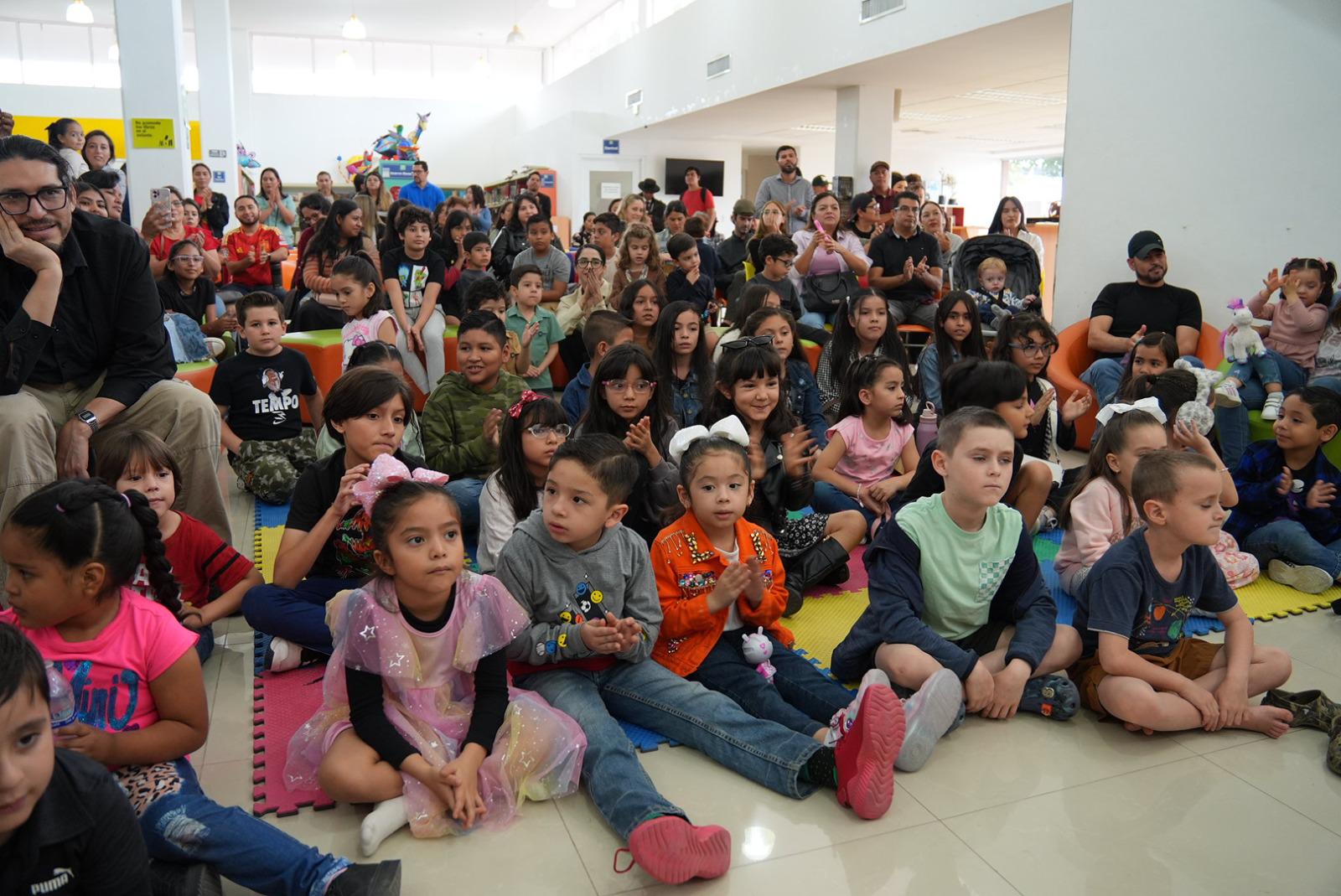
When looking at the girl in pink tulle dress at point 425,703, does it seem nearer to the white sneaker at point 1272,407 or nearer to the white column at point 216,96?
the white sneaker at point 1272,407

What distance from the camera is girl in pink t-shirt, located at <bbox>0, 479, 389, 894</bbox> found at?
67.0 inches

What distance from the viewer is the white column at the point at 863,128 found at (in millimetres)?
10414

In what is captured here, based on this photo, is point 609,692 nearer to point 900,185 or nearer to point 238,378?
point 238,378

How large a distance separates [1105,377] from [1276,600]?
77.2 inches

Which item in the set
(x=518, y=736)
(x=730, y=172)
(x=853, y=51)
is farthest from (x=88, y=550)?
(x=730, y=172)

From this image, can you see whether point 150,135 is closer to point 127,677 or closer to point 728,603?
point 127,677

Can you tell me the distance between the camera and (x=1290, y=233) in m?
5.29

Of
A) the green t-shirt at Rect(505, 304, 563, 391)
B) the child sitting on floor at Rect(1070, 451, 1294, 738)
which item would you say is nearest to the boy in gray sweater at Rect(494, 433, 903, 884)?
the child sitting on floor at Rect(1070, 451, 1294, 738)

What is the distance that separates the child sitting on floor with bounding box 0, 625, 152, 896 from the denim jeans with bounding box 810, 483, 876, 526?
8.89 feet

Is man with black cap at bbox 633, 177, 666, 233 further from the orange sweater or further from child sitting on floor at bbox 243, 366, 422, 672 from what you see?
the orange sweater

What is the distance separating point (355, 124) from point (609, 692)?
18.7 m

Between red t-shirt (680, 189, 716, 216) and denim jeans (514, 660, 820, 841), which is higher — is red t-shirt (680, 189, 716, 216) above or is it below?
above

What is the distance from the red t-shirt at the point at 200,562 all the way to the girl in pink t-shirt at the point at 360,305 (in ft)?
7.25

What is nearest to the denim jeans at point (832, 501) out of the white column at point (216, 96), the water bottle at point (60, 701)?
the water bottle at point (60, 701)
